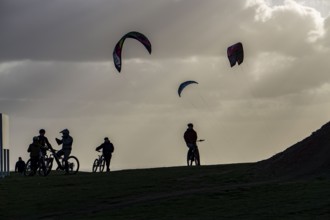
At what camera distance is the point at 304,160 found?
1292 inches

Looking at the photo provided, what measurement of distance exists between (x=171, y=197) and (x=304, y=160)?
851 cm

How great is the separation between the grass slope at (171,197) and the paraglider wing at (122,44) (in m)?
8.86

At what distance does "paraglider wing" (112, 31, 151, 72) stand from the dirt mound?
10.0 meters

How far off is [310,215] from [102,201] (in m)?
8.24

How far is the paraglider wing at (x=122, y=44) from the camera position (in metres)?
41.7

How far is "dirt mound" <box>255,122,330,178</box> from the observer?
3159 centimetres

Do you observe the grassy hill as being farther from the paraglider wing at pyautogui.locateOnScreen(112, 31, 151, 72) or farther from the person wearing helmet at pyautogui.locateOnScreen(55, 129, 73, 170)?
the paraglider wing at pyautogui.locateOnScreen(112, 31, 151, 72)

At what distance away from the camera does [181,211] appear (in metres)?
22.9

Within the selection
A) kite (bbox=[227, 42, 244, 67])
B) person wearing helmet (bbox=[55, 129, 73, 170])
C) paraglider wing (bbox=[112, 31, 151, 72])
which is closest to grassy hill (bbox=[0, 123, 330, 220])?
person wearing helmet (bbox=[55, 129, 73, 170])

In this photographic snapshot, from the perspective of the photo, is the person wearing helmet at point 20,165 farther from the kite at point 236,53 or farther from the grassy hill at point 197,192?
the grassy hill at point 197,192

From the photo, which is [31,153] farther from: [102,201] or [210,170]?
→ [102,201]

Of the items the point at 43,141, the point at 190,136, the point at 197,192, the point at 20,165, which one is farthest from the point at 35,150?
the point at 20,165

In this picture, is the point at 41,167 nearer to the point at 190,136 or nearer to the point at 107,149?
the point at 107,149

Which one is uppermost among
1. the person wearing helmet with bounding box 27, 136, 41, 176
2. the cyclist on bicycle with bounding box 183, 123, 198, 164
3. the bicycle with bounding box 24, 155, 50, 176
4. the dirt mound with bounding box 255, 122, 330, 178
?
the cyclist on bicycle with bounding box 183, 123, 198, 164
